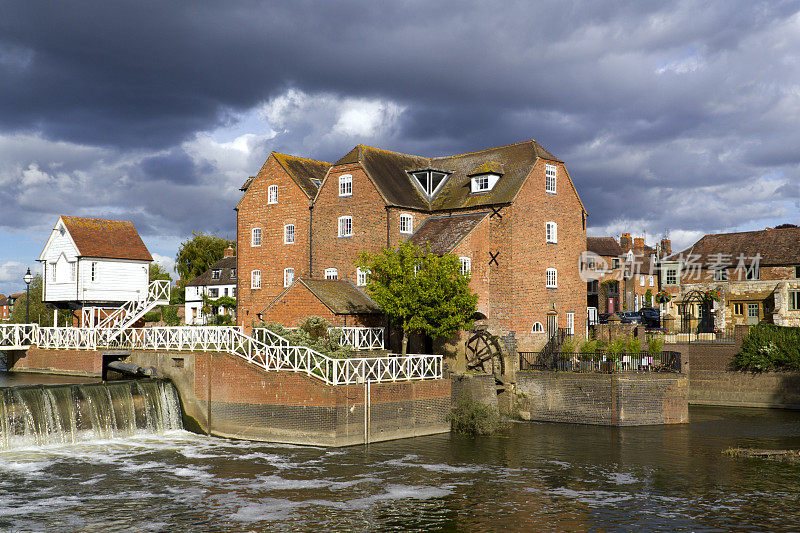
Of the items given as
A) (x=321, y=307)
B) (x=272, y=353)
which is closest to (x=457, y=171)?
(x=321, y=307)

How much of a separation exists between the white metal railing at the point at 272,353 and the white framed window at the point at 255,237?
12629 millimetres

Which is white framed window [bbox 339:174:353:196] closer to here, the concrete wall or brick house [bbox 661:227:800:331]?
the concrete wall

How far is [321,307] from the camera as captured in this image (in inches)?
1545

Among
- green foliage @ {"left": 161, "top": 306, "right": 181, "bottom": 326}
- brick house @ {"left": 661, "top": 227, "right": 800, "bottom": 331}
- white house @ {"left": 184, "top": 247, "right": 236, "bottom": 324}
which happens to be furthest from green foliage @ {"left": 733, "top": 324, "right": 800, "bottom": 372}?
white house @ {"left": 184, "top": 247, "right": 236, "bottom": 324}

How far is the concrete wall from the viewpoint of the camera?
34406mm

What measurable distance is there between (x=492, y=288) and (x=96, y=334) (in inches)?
815

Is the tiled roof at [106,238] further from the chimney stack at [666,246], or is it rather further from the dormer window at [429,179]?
the chimney stack at [666,246]

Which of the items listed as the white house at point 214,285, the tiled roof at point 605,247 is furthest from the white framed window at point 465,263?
the tiled roof at point 605,247

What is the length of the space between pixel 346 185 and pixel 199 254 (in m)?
53.9

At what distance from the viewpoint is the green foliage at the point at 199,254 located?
95.4 metres

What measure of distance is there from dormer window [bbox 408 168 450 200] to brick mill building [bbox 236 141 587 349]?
70mm

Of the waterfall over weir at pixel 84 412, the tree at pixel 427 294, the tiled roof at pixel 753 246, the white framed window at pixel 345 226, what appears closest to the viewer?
the waterfall over weir at pixel 84 412

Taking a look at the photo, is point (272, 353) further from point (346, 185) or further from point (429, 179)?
point (429, 179)

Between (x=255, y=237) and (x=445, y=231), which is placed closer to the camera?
(x=445, y=231)
